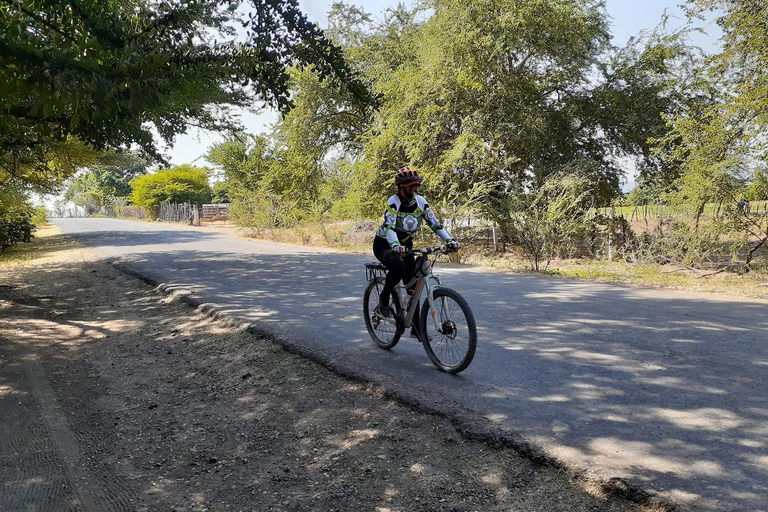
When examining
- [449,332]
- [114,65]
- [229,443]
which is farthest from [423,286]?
[114,65]

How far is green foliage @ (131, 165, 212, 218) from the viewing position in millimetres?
57000

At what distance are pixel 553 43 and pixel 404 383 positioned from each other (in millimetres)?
15345

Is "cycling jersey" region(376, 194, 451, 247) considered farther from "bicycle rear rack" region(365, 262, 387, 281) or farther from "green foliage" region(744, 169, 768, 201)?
"green foliage" region(744, 169, 768, 201)

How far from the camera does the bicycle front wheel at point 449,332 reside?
4.62 metres

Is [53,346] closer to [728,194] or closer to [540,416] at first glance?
[540,416]

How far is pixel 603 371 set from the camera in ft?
15.4

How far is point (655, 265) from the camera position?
12055 mm

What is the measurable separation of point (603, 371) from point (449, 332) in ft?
4.64

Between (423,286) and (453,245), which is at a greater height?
(453,245)

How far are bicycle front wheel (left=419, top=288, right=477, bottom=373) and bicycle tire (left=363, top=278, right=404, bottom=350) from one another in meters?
0.49

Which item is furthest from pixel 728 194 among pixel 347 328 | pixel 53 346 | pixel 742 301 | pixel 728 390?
pixel 53 346

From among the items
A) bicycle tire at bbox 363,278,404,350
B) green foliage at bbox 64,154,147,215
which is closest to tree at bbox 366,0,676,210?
bicycle tire at bbox 363,278,404,350

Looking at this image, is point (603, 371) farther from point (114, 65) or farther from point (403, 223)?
point (114, 65)

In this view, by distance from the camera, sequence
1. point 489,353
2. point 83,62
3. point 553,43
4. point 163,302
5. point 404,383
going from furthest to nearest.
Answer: point 553,43
point 163,302
point 489,353
point 404,383
point 83,62
